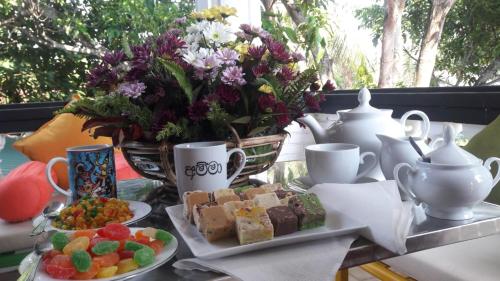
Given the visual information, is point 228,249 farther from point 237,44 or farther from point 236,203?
point 237,44

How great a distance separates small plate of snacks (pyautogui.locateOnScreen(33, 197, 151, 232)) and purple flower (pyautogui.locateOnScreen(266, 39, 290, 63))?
15.8 inches

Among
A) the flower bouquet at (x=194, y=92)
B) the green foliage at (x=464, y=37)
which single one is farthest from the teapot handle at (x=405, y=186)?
the green foliage at (x=464, y=37)

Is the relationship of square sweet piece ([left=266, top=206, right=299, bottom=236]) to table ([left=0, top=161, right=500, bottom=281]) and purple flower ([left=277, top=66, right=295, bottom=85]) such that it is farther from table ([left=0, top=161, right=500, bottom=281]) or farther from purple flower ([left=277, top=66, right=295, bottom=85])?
purple flower ([left=277, top=66, right=295, bottom=85])

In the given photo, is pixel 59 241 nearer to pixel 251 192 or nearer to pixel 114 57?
pixel 251 192

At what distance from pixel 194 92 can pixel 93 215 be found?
302 millimetres

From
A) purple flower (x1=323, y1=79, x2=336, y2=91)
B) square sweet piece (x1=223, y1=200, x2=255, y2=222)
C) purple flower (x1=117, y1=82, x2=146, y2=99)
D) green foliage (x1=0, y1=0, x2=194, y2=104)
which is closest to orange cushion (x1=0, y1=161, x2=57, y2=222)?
purple flower (x1=117, y1=82, x2=146, y2=99)

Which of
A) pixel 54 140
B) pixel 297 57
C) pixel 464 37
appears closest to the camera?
pixel 297 57

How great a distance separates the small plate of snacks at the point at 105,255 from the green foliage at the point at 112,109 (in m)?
0.28

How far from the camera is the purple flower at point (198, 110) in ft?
2.64

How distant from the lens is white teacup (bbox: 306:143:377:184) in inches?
32.8

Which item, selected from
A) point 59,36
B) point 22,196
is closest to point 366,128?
point 22,196

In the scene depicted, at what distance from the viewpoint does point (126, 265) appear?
20.3 inches

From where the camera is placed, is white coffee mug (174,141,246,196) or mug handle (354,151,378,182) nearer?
white coffee mug (174,141,246,196)

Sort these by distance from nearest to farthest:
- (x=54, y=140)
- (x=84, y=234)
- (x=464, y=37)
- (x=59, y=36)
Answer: (x=84, y=234)
(x=54, y=140)
(x=464, y=37)
(x=59, y=36)
